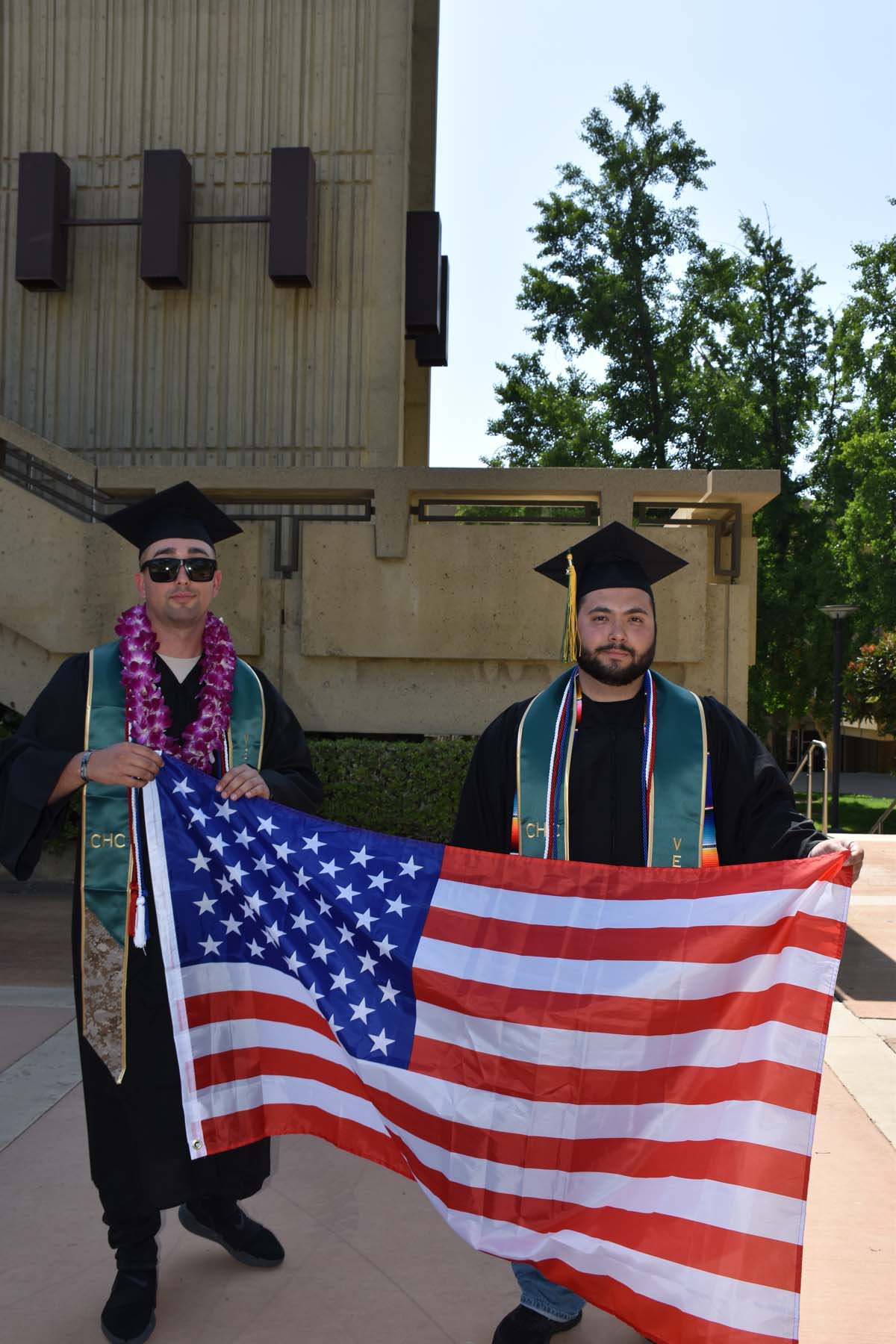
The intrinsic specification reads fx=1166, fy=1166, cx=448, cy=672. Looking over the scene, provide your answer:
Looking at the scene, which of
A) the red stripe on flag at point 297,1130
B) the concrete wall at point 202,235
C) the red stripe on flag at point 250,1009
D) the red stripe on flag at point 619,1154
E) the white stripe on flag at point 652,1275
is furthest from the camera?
the concrete wall at point 202,235

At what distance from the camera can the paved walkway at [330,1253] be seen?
313 centimetres

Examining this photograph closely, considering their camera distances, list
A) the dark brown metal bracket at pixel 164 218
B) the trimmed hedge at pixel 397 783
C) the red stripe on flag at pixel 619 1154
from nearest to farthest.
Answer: the red stripe on flag at pixel 619 1154
the trimmed hedge at pixel 397 783
the dark brown metal bracket at pixel 164 218

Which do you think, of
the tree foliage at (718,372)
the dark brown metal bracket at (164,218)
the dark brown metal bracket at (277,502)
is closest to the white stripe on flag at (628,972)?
the dark brown metal bracket at (277,502)

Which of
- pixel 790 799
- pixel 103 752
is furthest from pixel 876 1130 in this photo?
pixel 103 752

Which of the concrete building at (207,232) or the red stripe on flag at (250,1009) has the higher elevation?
the concrete building at (207,232)

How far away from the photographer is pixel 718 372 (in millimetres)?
27312

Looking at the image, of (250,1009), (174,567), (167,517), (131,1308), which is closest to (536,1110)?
(250,1009)

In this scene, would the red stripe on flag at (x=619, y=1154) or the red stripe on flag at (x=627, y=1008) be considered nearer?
the red stripe on flag at (x=619, y=1154)

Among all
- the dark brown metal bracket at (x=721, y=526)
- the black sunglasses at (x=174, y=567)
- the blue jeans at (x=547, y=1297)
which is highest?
the dark brown metal bracket at (x=721, y=526)

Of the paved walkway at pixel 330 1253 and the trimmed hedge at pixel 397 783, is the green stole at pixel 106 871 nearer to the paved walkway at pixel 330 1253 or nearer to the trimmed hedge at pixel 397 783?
the paved walkway at pixel 330 1253

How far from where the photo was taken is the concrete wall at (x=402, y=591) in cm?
852

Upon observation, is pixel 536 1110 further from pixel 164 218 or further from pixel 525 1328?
pixel 164 218

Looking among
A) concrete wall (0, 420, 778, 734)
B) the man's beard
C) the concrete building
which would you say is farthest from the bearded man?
the concrete building

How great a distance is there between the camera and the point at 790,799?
133 inches
